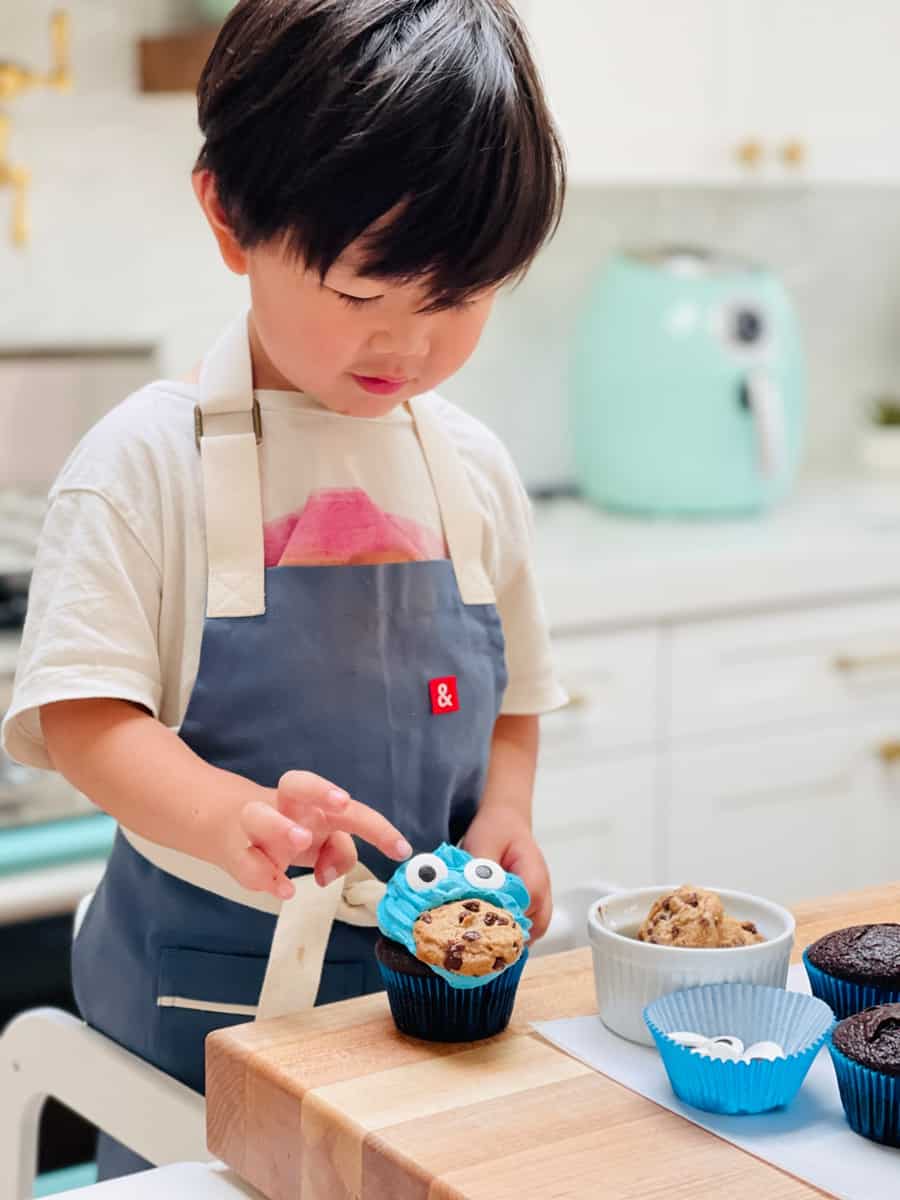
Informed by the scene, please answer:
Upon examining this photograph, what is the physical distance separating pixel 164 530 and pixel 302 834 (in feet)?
0.86

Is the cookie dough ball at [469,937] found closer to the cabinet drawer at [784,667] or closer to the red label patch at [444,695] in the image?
the red label patch at [444,695]

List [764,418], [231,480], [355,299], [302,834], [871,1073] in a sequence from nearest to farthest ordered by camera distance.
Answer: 1. [871,1073]
2. [302,834]
3. [355,299]
4. [231,480]
5. [764,418]

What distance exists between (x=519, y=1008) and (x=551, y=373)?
7.07 feet

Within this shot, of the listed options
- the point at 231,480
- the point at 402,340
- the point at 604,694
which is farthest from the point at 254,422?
the point at 604,694

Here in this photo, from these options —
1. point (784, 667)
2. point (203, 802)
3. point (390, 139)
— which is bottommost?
point (784, 667)

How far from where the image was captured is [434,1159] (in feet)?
2.25

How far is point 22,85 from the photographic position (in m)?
2.25

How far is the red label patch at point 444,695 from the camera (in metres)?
1.06

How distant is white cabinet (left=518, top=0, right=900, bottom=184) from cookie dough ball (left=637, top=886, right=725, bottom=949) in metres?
1.75

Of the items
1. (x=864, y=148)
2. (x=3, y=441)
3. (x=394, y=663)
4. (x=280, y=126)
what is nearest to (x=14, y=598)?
(x=3, y=441)

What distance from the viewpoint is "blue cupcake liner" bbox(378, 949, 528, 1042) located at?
800 mm

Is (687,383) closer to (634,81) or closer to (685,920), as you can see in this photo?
(634,81)

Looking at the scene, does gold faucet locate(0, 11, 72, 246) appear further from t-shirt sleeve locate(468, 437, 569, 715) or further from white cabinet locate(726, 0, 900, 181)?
t-shirt sleeve locate(468, 437, 569, 715)

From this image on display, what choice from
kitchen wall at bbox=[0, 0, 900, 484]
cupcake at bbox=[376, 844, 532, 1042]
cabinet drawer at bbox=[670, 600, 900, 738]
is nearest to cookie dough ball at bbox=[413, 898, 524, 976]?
cupcake at bbox=[376, 844, 532, 1042]
